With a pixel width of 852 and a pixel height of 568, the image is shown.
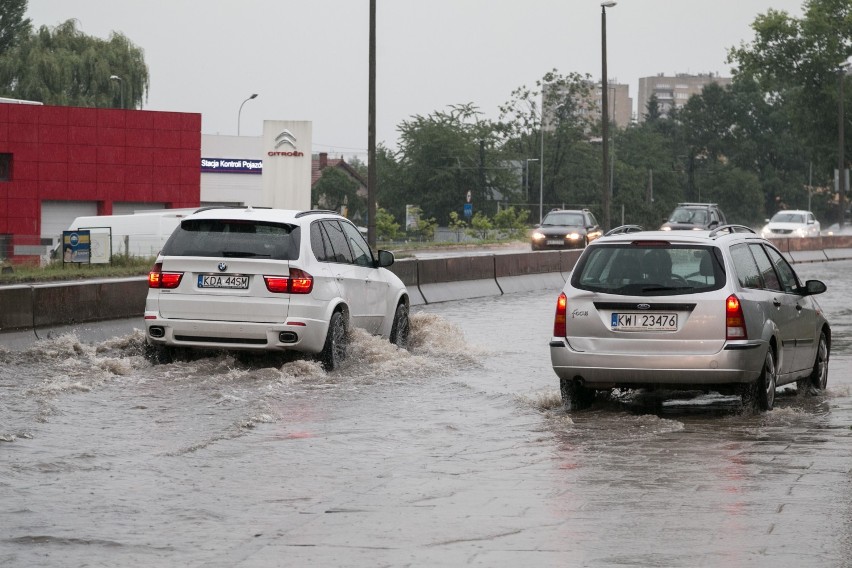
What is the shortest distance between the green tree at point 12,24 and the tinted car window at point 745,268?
91.6 metres

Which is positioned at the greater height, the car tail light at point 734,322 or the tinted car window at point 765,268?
the tinted car window at point 765,268

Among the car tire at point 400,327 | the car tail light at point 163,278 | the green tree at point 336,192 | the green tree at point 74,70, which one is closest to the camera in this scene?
the car tail light at point 163,278

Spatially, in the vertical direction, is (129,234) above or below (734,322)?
above

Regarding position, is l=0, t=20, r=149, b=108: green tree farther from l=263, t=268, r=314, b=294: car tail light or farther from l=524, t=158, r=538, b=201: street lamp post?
l=263, t=268, r=314, b=294: car tail light

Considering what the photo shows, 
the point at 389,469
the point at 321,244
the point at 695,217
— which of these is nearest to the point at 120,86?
the point at 695,217

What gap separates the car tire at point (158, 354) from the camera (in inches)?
554

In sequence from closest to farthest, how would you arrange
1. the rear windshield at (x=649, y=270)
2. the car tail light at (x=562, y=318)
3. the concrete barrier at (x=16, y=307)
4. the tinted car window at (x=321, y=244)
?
the rear windshield at (x=649, y=270) → the car tail light at (x=562, y=318) → the tinted car window at (x=321, y=244) → the concrete barrier at (x=16, y=307)

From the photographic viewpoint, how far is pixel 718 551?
638 cm

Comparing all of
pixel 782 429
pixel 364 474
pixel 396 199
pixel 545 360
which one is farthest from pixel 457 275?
pixel 396 199

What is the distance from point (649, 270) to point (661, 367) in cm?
83

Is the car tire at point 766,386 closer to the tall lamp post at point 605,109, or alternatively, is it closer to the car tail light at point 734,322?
the car tail light at point 734,322

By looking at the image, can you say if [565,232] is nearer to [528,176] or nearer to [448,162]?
[448,162]

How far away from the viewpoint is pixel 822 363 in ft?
43.9

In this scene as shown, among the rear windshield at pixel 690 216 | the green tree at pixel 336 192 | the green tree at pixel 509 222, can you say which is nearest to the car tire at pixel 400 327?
the rear windshield at pixel 690 216
